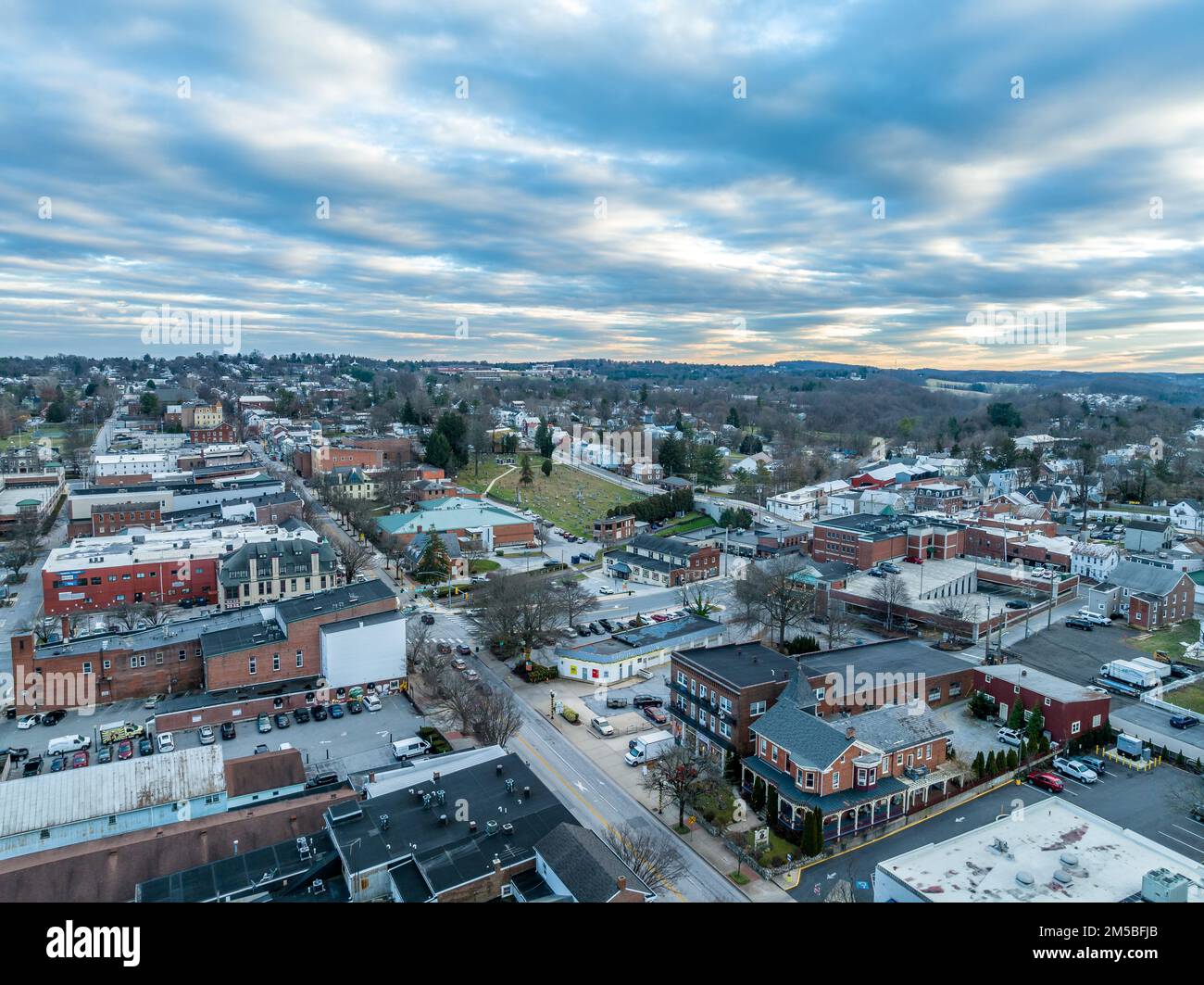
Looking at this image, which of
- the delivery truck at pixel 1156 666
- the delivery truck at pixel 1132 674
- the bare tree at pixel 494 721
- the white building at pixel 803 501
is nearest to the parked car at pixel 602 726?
the bare tree at pixel 494 721

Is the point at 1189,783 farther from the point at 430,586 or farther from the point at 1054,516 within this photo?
the point at 1054,516

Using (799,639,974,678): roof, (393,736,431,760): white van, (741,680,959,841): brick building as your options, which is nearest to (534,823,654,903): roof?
(741,680,959,841): brick building

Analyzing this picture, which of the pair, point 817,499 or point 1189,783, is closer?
point 1189,783

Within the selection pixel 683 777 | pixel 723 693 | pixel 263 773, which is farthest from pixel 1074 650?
pixel 263 773

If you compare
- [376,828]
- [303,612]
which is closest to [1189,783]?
[376,828]

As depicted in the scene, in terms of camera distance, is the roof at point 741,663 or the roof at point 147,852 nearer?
the roof at point 147,852

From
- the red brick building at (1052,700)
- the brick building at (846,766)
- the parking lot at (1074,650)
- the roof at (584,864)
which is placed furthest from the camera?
the parking lot at (1074,650)

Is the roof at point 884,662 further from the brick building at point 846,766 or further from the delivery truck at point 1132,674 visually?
the delivery truck at point 1132,674
